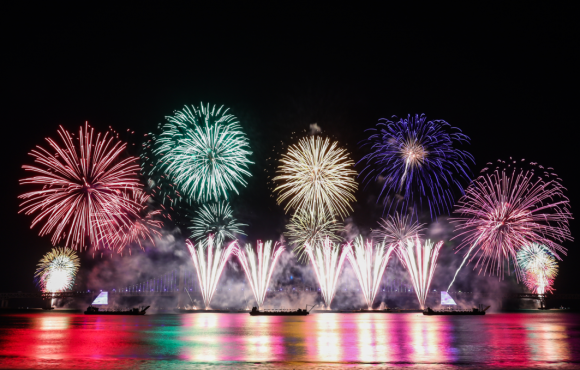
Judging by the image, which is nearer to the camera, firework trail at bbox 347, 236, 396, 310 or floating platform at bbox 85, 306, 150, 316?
firework trail at bbox 347, 236, 396, 310

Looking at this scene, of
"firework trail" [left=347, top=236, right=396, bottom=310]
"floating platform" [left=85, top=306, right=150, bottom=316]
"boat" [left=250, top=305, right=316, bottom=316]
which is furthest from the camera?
"floating platform" [left=85, top=306, right=150, bottom=316]

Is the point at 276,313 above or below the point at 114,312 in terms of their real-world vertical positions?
above

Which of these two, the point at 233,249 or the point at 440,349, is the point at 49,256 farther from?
the point at 440,349

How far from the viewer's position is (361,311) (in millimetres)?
140250

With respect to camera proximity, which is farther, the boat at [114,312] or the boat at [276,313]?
the boat at [114,312]

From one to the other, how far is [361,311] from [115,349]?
115 metres

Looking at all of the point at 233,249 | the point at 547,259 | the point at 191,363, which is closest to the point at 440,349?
the point at 191,363

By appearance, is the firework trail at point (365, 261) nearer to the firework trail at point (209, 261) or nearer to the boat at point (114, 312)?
the firework trail at point (209, 261)

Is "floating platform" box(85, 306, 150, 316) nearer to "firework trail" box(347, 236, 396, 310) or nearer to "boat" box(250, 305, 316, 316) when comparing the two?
"boat" box(250, 305, 316, 316)

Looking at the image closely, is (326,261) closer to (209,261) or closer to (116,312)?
(209,261)

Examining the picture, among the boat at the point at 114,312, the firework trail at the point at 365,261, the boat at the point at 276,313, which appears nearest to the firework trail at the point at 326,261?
the firework trail at the point at 365,261

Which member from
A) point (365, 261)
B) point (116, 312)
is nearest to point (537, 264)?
point (365, 261)

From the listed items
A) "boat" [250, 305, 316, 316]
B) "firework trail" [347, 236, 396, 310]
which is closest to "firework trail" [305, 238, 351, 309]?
"firework trail" [347, 236, 396, 310]

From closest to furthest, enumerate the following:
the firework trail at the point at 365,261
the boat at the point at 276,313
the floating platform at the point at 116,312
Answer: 1. the firework trail at the point at 365,261
2. the boat at the point at 276,313
3. the floating platform at the point at 116,312
